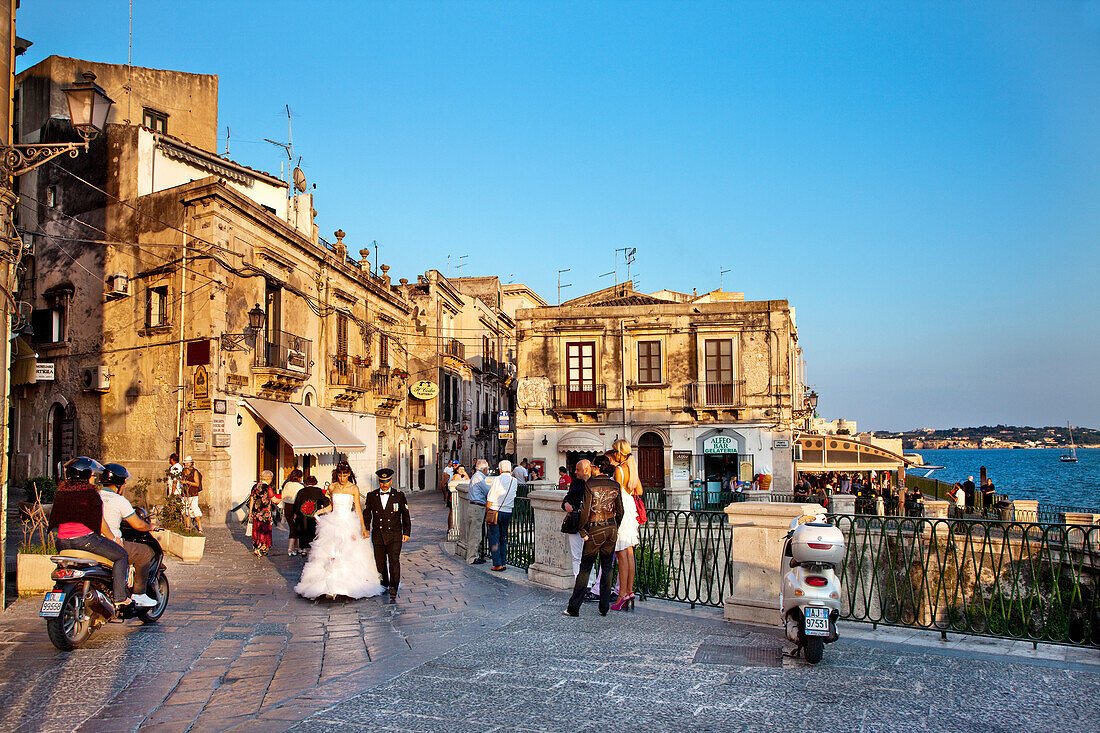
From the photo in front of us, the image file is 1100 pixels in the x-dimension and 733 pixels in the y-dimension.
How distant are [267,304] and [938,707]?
20734mm

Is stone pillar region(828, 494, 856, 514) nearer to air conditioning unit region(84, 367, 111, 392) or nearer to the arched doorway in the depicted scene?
the arched doorway

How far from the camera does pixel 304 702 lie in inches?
207

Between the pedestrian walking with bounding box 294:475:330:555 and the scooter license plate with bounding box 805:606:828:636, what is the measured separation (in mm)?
6984

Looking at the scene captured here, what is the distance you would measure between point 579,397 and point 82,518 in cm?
2448

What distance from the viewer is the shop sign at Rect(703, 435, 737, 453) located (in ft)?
97.0

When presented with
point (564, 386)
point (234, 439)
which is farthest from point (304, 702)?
point (564, 386)

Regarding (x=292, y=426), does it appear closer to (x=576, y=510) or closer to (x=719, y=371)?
(x=576, y=510)

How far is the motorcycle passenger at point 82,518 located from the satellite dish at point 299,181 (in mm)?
22442

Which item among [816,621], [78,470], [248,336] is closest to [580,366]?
[248,336]

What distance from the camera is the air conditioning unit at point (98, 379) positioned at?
1998 cm

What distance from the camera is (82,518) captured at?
6793 mm

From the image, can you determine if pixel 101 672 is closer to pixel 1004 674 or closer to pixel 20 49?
pixel 1004 674

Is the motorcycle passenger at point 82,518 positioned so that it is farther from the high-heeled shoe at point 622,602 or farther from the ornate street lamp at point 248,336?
the ornate street lamp at point 248,336

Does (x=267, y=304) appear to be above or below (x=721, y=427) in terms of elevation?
above
